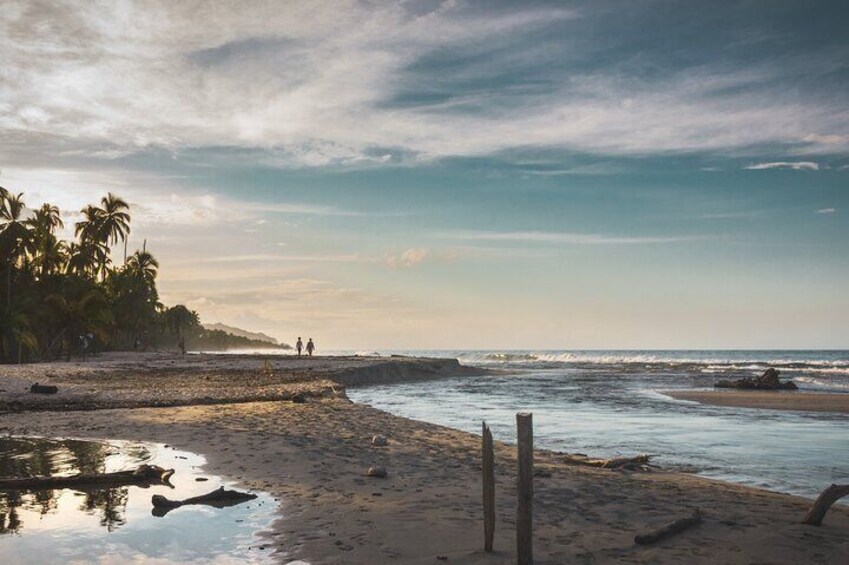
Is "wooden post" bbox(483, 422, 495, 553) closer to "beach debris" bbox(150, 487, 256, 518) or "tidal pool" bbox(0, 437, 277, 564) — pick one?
"tidal pool" bbox(0, 437, 277, 564)

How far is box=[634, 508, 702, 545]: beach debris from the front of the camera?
9.09 meters

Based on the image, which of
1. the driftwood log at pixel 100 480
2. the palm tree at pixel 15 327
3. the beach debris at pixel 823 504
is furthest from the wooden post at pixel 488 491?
the palm tree at pixel 15 327

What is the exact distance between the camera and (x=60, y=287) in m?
60.8

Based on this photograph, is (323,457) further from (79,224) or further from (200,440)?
(79,224)

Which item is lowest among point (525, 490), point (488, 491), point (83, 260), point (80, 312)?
point (488, 491)

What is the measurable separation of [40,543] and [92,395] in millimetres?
19886

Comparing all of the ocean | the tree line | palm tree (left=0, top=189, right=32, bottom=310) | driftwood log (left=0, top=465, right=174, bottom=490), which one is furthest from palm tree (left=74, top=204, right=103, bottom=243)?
driftwood log (left=0, top=465, right=174, bottom=490)

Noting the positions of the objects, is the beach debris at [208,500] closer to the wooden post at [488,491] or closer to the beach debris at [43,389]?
the wooden post at [488,491]

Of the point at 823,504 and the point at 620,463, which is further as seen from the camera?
→ the point at 620,463

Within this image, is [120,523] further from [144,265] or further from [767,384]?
[144,265]

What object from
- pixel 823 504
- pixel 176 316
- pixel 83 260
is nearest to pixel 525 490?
pixel 823 504

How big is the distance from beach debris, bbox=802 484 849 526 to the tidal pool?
862 centimetres

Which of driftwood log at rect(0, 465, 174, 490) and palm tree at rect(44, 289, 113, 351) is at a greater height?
palm tree at rect(44, 289, 113, 351)

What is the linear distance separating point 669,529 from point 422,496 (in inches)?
174
